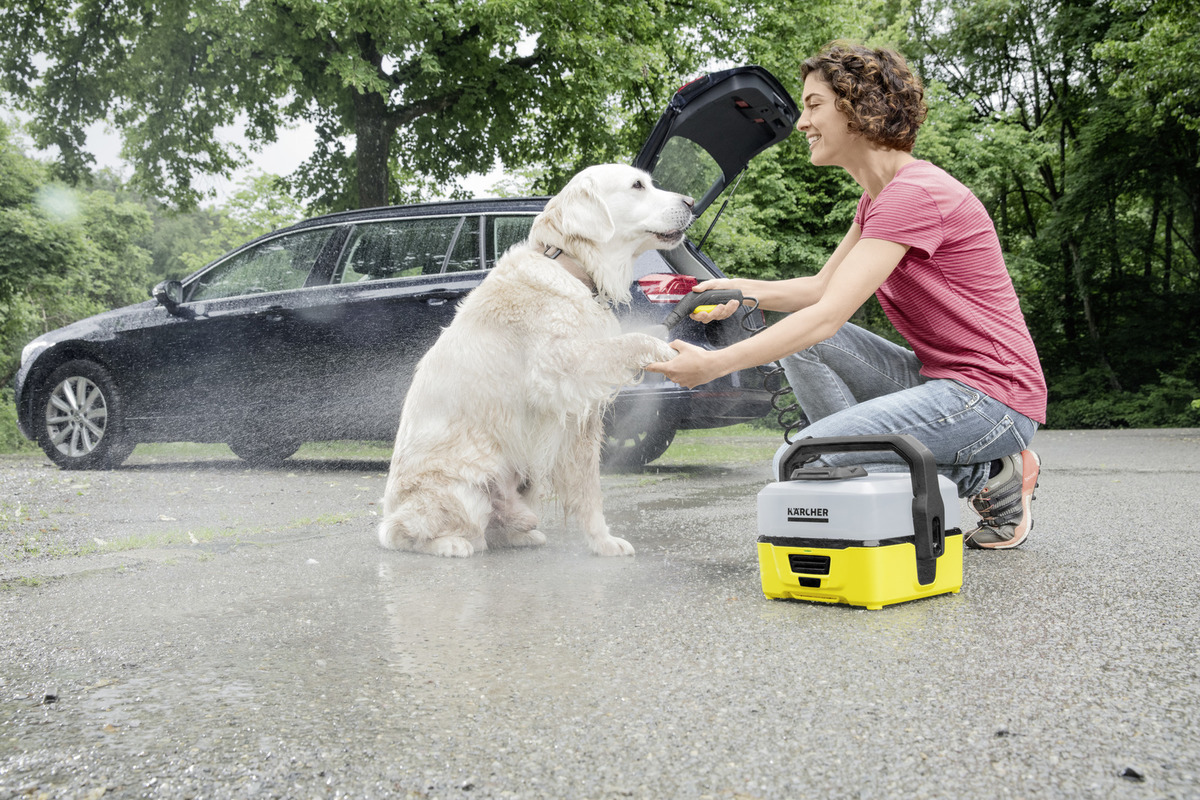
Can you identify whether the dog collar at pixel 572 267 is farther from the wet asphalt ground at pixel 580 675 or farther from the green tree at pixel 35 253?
the green tree at pixel 35 253

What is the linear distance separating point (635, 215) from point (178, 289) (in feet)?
16.5

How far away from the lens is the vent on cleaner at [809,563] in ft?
8.34

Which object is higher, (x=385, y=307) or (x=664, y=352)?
(x=385, y=307)

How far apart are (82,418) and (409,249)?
3.27 metres

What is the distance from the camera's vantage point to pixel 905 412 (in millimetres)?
2867

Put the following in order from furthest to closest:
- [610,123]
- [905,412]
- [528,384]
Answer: [610,123]
[528,384]
[905,412]

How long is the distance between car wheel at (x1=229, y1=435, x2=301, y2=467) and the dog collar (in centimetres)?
474

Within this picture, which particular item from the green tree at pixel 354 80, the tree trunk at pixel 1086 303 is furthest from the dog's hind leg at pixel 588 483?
the tree trunk at pixel 1086 303

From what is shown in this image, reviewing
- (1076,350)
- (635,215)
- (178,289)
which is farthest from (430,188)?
(1076,350)

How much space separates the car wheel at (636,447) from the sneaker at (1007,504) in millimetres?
3753

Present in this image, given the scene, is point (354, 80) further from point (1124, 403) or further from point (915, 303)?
point (1124, 403)

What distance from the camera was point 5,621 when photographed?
2.53 metres

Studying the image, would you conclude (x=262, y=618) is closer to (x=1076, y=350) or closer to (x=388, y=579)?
(x=388, y=579)

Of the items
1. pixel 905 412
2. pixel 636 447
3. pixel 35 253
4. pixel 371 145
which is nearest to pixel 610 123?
pixel 371 145
